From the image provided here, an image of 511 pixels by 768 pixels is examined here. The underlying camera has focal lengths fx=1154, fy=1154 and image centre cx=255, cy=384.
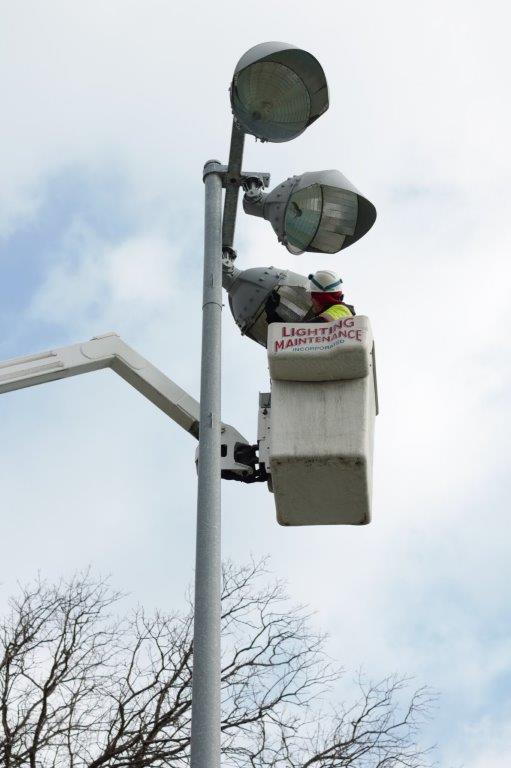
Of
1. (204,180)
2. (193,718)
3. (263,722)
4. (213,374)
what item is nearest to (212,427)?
(213,374)

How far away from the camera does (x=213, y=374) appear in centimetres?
425

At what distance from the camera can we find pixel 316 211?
518cm

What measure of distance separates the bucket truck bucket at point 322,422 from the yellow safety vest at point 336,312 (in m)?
0.34

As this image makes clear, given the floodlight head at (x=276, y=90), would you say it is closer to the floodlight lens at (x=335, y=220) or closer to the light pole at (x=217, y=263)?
the light pole at (x=217, y=263)

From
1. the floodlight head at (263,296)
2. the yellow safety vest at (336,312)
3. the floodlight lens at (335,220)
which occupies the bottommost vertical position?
the yellow safety vest at (336,312)

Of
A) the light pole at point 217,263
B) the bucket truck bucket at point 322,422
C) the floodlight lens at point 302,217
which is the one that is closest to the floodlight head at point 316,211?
the floodlight lens at point 302,217

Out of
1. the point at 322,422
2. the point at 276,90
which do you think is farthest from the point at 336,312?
the point at 276,90

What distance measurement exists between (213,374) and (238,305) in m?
1.22

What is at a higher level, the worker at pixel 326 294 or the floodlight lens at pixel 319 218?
the floodlight lens at pixel 319 218

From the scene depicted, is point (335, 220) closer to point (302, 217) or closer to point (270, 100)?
point (302, 217)

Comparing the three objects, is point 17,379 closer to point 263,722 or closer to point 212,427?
point 212,427

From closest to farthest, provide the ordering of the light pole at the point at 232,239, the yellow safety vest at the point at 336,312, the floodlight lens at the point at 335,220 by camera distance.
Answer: the light pole at the point at 232,239 < the yellow safety vest at the point at 336,312 < the floodlight lens at the point at 335,220

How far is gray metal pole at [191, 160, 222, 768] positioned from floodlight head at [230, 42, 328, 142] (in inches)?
16.7

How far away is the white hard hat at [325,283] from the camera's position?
5.18 meters
